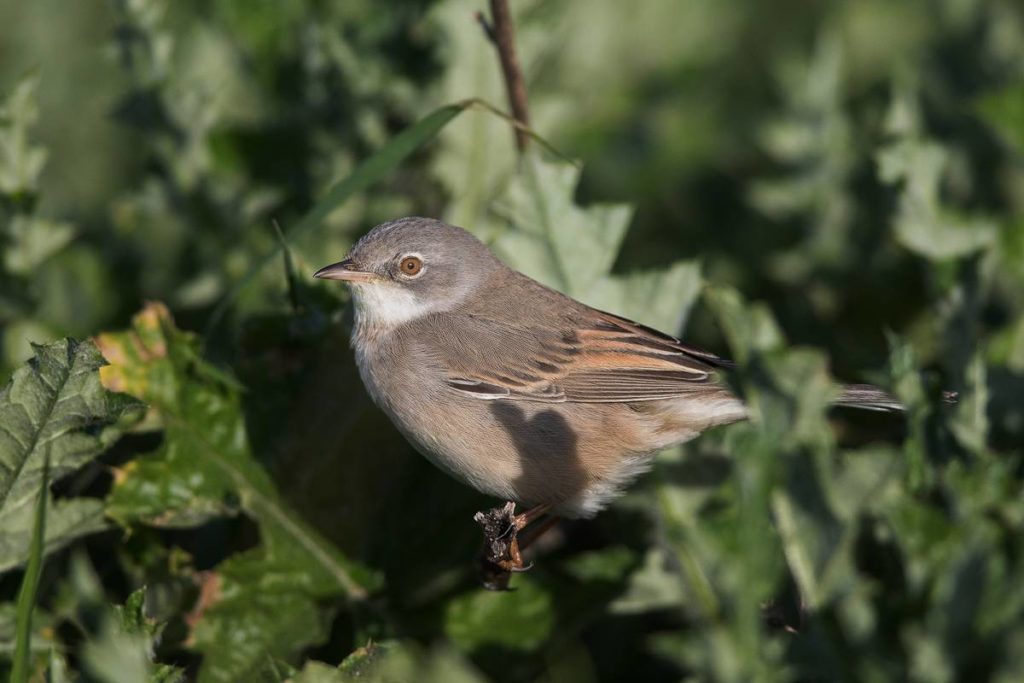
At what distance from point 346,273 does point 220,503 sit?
0.88 m

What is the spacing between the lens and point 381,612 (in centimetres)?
400

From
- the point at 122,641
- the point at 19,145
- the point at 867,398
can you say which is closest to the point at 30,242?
the point at 19,145

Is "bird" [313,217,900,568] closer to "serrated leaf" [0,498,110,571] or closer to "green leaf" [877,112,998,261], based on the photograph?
"green leaf" [877,112,998,261]

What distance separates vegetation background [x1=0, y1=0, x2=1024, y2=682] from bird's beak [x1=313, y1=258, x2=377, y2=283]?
0.08 meters

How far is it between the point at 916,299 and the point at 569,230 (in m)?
2.06

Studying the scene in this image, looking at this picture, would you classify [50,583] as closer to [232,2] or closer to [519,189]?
[519,189]

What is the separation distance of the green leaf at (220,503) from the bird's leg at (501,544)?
0.47 metres

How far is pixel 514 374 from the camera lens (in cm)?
412

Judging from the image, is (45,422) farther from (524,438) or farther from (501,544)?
(524,438)

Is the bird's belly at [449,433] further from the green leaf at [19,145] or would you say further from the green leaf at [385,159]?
the green leaf at [19,145]

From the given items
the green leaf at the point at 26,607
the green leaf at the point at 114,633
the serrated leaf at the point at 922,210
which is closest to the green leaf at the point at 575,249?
the serrated leaf at the point at 922,210

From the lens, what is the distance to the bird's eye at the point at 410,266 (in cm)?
427

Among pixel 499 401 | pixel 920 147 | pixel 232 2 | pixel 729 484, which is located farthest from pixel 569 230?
pixel 232 2

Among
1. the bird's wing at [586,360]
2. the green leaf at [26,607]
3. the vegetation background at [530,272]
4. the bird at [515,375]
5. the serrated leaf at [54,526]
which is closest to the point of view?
the green leaf at [26,607]
